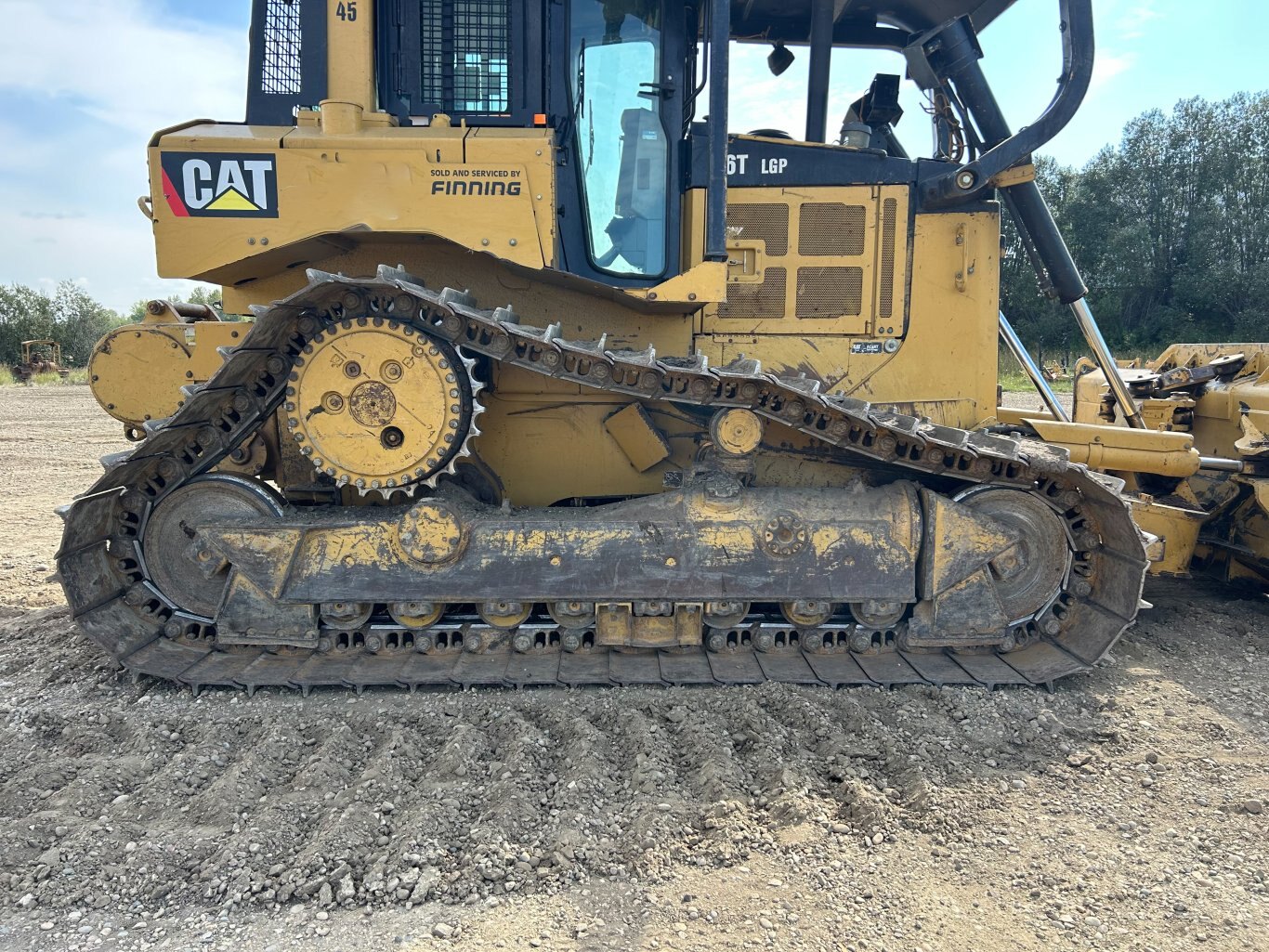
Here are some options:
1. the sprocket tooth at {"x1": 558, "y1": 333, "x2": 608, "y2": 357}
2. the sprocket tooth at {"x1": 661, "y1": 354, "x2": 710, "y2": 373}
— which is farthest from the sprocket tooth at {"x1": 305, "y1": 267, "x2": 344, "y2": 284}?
the sprocket tooth at {"x1": 661, "y1": 354, "x2": 710, "y2": 373}

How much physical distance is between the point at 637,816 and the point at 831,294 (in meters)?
3.42

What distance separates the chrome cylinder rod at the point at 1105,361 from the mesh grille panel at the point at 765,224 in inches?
84.5

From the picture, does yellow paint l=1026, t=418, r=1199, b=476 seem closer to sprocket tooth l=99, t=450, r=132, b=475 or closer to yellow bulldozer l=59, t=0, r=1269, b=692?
yellow bulldozer l=59, t=0, r=1269, b=692

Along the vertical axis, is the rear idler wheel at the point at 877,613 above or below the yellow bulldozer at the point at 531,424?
below

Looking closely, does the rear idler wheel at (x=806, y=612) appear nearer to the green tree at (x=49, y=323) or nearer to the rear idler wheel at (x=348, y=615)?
the rear idler wheel at (x=348, y=615)

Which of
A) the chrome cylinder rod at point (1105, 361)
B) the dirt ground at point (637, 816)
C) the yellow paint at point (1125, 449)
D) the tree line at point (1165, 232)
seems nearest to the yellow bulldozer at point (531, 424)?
the dirt ground at point (637, 816)

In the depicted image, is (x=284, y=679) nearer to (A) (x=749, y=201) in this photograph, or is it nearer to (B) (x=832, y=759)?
(B) (x=832, y=759)

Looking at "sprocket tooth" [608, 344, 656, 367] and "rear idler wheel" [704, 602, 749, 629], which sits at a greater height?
"sprocket tooth" [608, 344, 656, 367]

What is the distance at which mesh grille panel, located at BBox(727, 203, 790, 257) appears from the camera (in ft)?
16.9

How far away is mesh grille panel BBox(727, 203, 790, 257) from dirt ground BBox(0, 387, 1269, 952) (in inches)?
107

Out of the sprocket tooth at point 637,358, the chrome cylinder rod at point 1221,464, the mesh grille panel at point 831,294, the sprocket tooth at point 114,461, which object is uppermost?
the mesh grille panel at point 831,294

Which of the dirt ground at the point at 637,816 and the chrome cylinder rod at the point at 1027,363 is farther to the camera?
the chrome cylinder rod at the point at 1027,363

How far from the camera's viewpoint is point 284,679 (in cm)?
436

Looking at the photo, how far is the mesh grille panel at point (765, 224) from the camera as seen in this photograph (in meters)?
5.15
